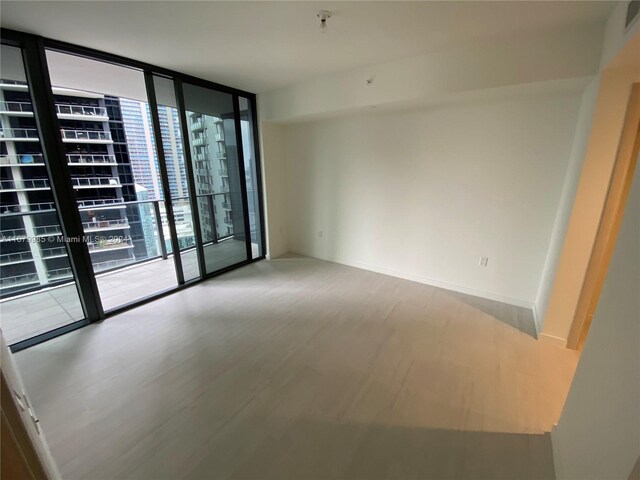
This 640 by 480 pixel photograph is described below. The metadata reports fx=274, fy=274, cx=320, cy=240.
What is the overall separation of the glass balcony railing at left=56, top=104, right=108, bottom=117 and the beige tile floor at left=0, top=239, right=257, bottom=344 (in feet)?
6.75

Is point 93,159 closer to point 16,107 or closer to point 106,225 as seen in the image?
point 106,225

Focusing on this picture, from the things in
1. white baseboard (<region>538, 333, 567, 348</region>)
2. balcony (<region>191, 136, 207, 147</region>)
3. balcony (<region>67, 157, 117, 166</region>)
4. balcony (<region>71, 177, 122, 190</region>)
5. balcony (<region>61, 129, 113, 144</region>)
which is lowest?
white baseboard (<region>538, 333, 567, 348</region>)

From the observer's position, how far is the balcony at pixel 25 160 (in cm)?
222

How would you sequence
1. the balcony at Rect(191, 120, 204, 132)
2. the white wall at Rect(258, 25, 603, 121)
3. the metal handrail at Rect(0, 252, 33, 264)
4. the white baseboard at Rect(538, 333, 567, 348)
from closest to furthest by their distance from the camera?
the white wall at Rect(258, 25, 603, 121) < the white baseboard at Rect(538, 333, 567, 348) < the metal handrail at Rect(0, 252, 33, 264) < the balcony at Rect(191, 120, 204, 132)

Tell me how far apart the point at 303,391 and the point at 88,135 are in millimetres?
3893

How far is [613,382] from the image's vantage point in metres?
0.97

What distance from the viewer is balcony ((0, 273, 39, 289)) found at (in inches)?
103

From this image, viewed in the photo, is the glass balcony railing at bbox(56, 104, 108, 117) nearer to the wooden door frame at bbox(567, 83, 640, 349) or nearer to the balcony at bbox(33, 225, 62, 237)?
the balcony at bbox(33, 225, 62, 237)

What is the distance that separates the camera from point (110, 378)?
1.98 metres

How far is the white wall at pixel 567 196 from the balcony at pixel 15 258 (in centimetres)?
467

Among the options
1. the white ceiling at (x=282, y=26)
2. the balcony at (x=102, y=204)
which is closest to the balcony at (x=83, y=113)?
the balcony at (x=102, y=204)

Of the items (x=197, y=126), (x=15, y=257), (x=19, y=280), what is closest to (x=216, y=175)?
(x=197, y=126)

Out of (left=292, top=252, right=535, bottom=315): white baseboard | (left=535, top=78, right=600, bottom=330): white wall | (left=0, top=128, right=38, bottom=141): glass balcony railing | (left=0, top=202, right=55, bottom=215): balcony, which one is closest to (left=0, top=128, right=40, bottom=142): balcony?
(left=0, top=128, right=38, bottom=141): glass balcony railing

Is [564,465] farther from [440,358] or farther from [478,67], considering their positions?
[478,67]
